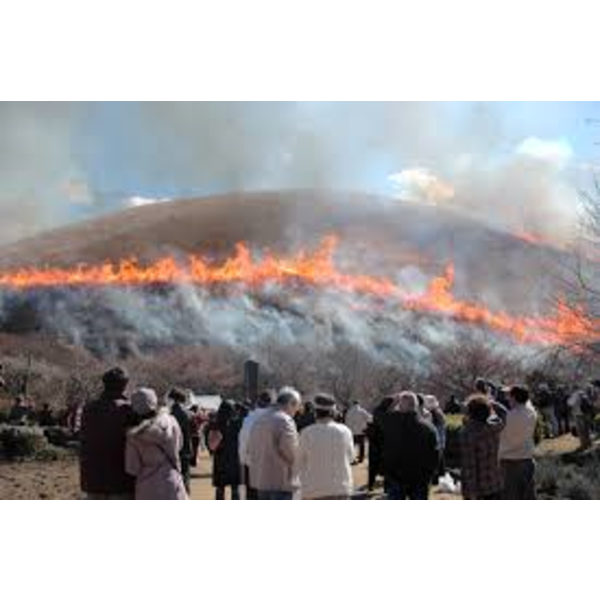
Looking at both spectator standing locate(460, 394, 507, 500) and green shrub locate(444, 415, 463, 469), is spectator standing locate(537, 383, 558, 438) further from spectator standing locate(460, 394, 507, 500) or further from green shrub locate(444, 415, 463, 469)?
spectator standing locate(460, 394, 507, 500)

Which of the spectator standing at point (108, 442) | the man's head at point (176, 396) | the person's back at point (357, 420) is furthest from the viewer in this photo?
the person's back at point (357, 420)

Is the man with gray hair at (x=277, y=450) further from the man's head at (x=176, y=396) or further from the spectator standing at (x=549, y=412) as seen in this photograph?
the spectator standing at (x=549, y=412)

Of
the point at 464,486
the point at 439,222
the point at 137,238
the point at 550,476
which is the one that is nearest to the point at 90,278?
the point at 137,238

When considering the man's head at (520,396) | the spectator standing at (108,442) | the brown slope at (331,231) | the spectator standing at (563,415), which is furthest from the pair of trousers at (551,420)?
the spectator standing at (108,442)

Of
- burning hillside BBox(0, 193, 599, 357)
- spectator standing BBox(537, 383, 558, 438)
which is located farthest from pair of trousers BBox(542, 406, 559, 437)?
burning hillside BBox(0, 193, 599, 357)

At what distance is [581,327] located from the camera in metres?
19.5

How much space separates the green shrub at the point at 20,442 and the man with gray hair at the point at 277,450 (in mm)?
10023

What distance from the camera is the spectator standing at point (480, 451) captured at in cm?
862

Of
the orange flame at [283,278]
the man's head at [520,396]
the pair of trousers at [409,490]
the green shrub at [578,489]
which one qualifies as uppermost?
the orange flame at [283,278]

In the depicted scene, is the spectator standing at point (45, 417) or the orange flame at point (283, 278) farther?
the orange flame at point (283, 278)

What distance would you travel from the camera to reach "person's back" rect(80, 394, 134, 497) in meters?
7.40

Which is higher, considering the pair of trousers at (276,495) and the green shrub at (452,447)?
the green shrub at (452,447)

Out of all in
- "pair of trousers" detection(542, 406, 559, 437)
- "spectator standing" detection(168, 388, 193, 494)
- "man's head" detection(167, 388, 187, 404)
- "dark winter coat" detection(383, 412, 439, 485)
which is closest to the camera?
"dark winter coat" detection(383, 412, 439, 485)

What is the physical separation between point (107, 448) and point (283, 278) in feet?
76.6
